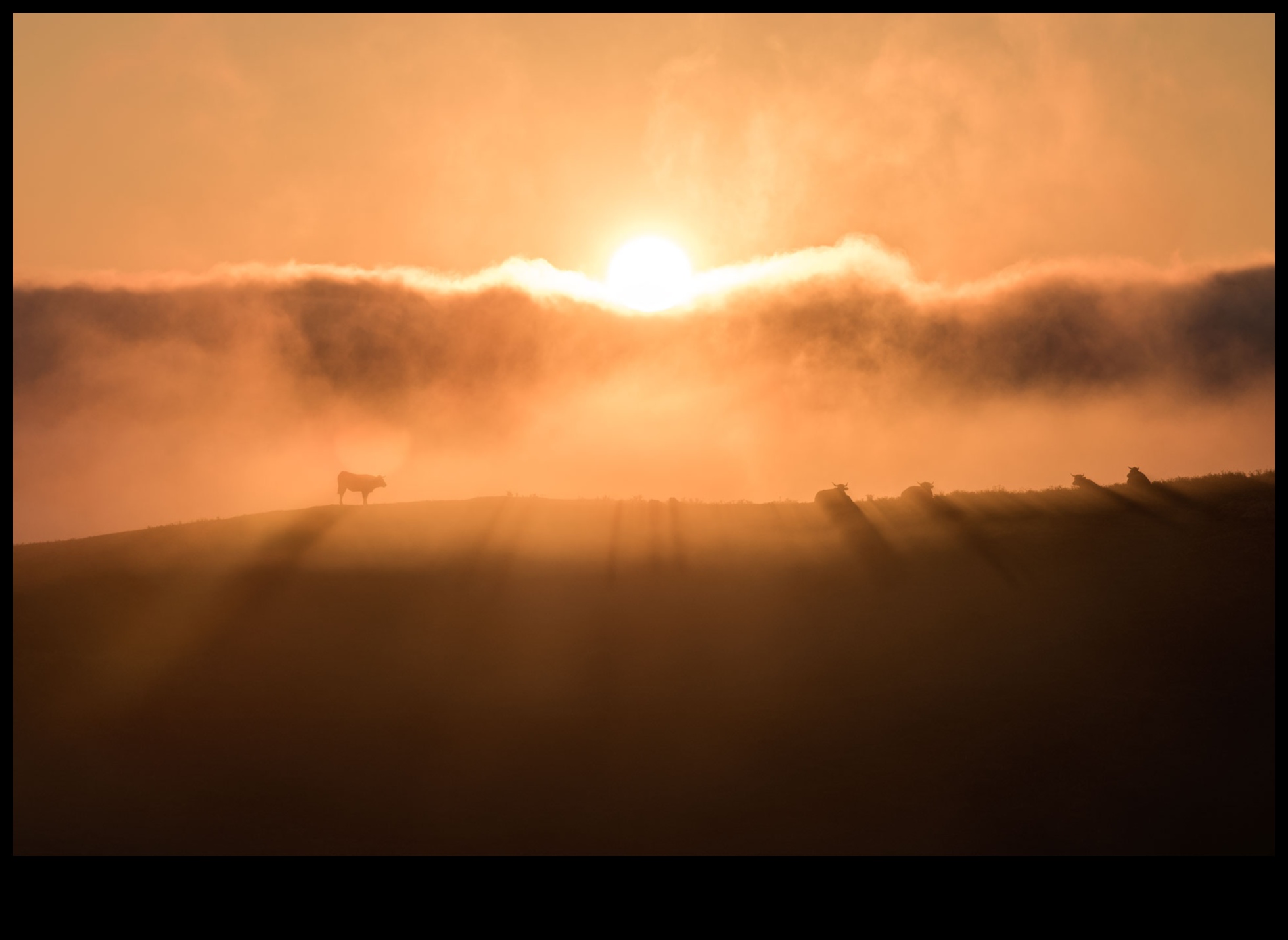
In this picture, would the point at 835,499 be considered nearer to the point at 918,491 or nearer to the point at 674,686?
the point at 918,491

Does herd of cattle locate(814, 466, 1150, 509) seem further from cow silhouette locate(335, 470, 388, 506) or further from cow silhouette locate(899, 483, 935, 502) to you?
cow silhouette locate(335, 470, 388, 506)

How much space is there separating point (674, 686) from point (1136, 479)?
72.8 feet

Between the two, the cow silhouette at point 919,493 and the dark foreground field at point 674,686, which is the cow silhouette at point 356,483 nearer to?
the dark foreground field at point 674,686

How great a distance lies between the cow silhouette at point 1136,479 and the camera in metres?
43.7

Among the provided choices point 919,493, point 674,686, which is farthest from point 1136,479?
point 674,686

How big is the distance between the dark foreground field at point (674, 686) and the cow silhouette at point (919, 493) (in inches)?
68.4

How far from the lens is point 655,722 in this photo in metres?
30.6

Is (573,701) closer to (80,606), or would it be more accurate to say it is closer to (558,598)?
(558,598)

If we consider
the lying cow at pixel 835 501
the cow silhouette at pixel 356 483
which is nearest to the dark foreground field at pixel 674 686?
the lying cow at pixel 835 501

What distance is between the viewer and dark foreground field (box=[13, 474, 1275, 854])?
26859mm

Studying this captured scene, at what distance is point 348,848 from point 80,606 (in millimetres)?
16503

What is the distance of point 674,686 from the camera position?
32.2 metres

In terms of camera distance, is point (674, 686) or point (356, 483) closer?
point (674, 686)
